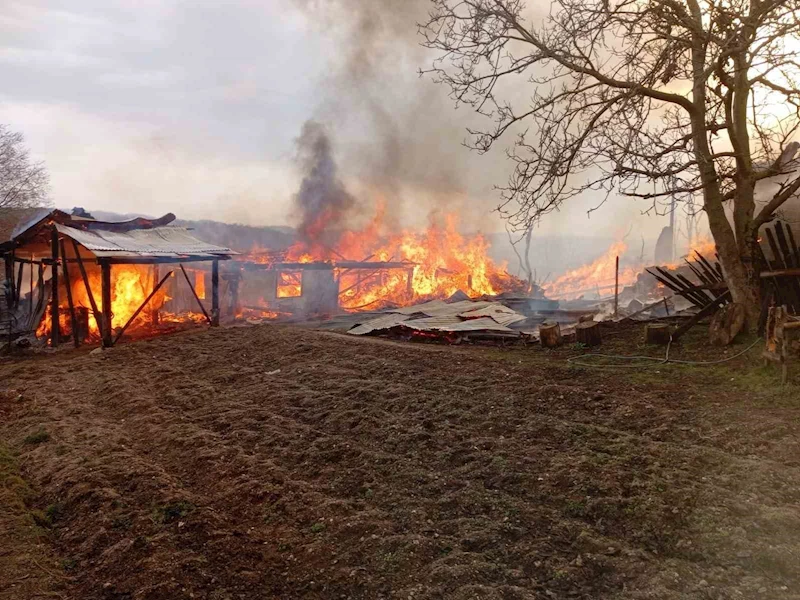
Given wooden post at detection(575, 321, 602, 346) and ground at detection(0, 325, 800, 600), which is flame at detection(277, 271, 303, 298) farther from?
wooden post at detection(575, 321, 602, 346)

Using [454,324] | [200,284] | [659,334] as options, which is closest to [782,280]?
[659,334]

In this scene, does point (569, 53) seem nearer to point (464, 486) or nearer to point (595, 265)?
point (464, 486)

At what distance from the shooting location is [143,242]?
14.9 meters

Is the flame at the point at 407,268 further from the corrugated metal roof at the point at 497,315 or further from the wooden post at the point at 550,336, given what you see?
the wooden post at the point at 550,336

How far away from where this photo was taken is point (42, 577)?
340cm

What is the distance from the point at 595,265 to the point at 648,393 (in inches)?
1443

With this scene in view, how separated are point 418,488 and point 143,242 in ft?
44.8

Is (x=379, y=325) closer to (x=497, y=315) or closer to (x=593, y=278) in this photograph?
(x=497, y=315)

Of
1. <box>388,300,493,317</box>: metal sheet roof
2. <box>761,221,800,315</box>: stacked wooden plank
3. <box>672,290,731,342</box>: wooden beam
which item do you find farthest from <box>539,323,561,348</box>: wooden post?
<box>388,300,493,317</box>: metal sheet roof

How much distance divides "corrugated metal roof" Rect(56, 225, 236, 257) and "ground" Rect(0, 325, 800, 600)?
5.59 metres

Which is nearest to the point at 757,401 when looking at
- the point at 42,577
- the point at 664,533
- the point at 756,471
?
the point at 756,471

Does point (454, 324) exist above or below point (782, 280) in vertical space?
below

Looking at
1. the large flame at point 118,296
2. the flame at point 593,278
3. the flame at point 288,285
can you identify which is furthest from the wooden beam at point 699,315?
the flame at point 593,278

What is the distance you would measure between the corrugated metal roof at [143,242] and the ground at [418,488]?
559cm
